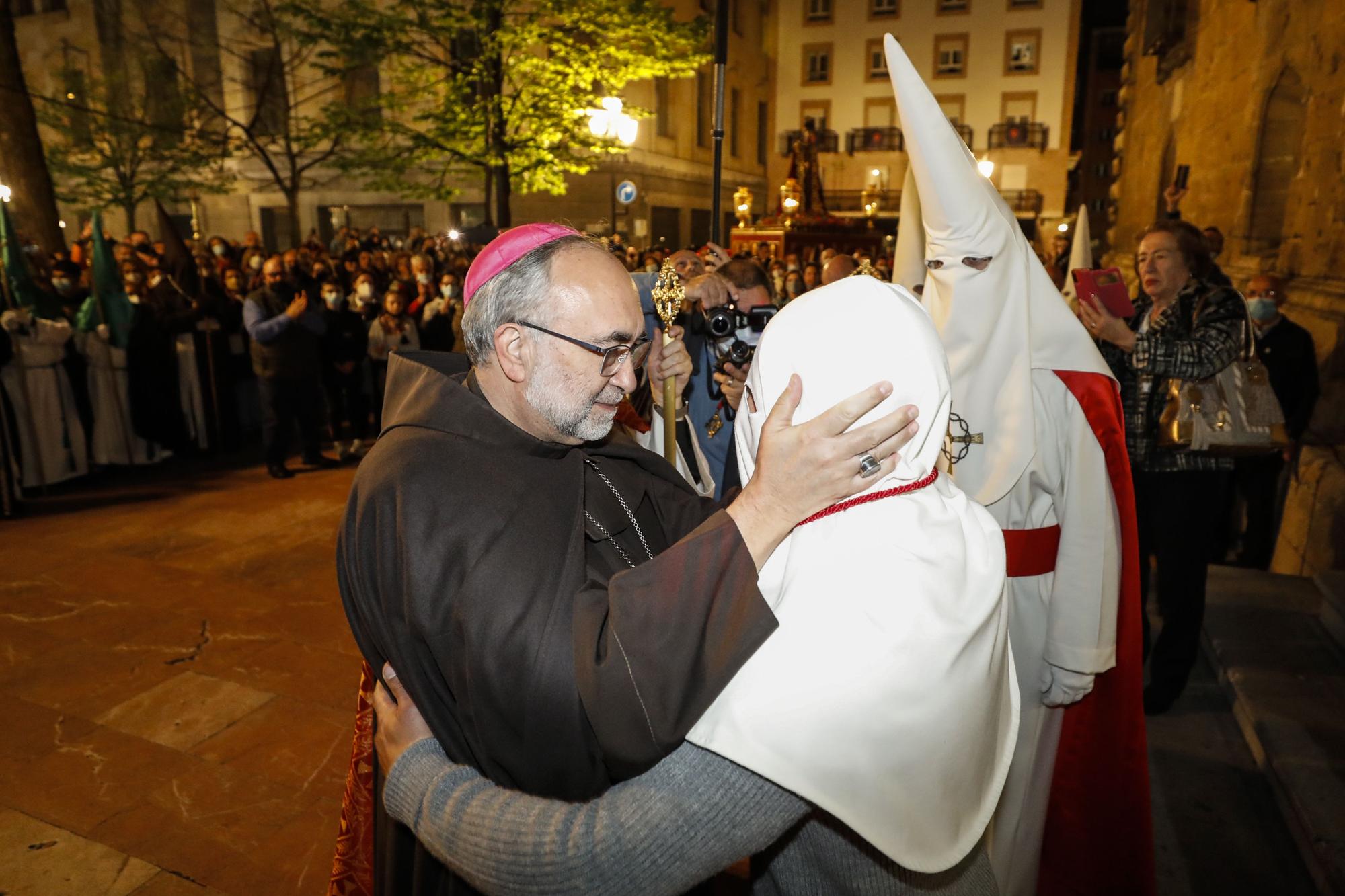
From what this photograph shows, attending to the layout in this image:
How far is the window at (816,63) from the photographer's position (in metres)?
37.6

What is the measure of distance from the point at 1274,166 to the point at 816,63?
34291 millimetres

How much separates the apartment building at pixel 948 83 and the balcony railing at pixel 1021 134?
4 cm

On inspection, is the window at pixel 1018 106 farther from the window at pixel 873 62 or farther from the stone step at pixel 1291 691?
the stone step at pixel 1291 691

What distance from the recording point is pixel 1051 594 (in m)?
2.33

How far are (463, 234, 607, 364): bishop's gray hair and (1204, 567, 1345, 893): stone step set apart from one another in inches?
114

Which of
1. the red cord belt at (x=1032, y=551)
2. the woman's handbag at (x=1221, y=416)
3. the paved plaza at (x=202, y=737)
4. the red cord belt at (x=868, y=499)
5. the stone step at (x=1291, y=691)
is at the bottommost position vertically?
the paved plaza at (x=202, y=737)

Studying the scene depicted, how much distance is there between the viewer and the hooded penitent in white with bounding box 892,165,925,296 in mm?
3275

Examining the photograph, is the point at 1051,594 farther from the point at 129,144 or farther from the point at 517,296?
the point at 129,144

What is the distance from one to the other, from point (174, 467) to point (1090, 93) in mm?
51738

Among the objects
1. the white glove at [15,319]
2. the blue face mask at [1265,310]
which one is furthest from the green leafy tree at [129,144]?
the blue face mask at [1265,310]

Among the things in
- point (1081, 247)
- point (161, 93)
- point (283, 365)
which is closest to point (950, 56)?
point (161, 93)

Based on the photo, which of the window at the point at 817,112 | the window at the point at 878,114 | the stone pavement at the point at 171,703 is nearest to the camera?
the stone pavement at the point at 171,703

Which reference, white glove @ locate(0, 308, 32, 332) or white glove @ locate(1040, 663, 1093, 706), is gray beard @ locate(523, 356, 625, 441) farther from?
white glove @ locate(0, 308, 32, 332)

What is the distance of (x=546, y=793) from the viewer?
4.37 feet
